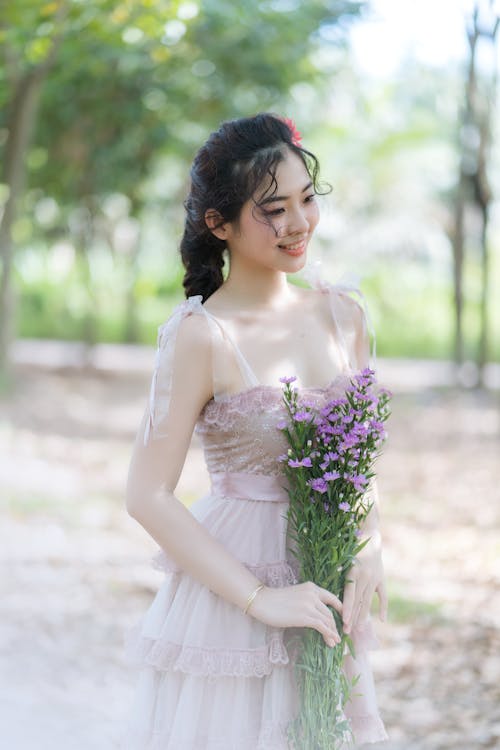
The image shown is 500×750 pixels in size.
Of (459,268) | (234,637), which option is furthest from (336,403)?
(459,268)

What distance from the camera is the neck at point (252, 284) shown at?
2.10 metres

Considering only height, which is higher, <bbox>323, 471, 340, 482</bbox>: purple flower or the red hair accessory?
the red hair accessory

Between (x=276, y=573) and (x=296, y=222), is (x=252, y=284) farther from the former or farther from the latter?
(x=276, y=573)

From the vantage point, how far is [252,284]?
211 centimetres

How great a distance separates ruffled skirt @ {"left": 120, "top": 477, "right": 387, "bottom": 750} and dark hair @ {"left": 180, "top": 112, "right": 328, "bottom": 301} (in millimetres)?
595

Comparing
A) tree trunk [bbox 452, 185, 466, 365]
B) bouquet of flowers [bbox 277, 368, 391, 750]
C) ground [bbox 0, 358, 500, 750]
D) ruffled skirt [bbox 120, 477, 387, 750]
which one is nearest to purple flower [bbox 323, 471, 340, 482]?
bouquet of flowers [bbox 277, 368, 391, 750]

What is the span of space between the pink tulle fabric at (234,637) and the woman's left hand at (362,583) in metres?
0.08

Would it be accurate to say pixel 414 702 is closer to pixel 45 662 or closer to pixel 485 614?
pixel 485 614

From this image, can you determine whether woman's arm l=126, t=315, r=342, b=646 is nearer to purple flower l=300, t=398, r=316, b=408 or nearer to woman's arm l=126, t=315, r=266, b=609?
woman's arm l=126, t=315, r=266, b=609

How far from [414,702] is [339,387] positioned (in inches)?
108

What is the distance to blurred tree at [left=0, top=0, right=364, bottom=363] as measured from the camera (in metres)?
9.05

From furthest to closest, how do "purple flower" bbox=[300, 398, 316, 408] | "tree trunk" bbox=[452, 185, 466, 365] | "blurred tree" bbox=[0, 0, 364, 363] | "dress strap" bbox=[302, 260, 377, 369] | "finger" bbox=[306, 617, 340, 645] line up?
"tree trunk" bbox=[452, 185, 466, 365], "blurred tree" bbox=[0, 0, 364, 363], "dress strap" bbox=[302, 260, 377, 369], "purple flower" bbox=[300, 398, 316, 408], "finger" bbox=[306, 617, 340, 645]

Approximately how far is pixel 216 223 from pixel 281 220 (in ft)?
0.48

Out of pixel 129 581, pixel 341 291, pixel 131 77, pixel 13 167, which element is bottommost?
pixel 129 581
